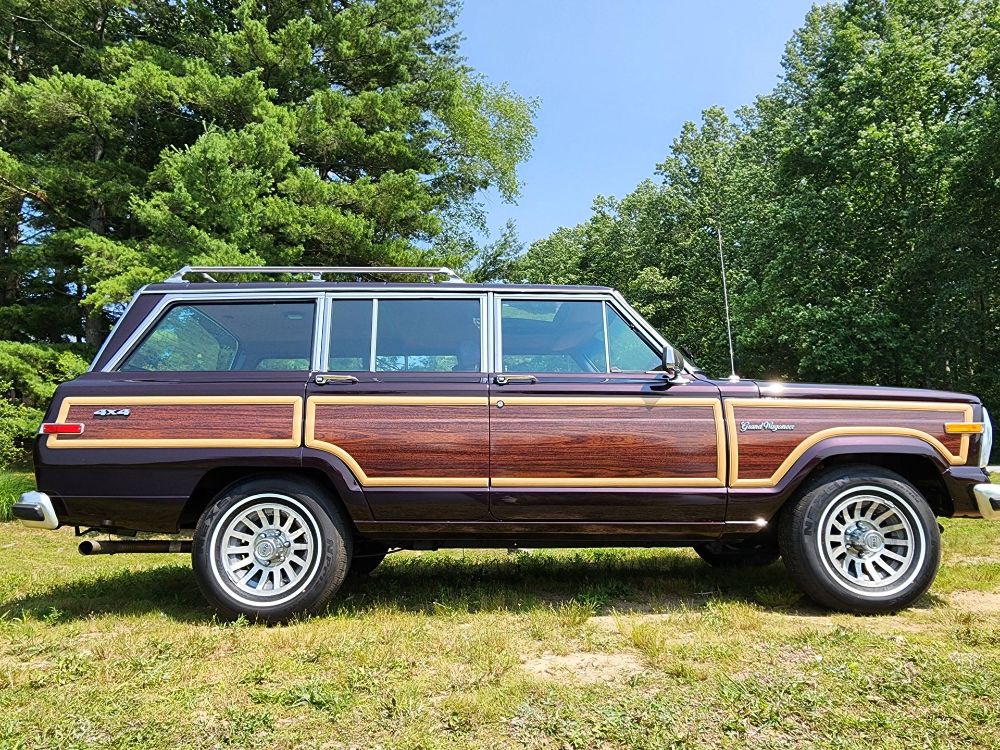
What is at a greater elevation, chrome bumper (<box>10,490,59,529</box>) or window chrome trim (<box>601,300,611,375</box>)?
window chrome trim (<box>601,300,611,375</box>)

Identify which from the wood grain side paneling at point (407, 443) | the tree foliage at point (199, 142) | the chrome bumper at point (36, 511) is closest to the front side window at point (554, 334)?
the wood grain side paneling at point (407, 443)

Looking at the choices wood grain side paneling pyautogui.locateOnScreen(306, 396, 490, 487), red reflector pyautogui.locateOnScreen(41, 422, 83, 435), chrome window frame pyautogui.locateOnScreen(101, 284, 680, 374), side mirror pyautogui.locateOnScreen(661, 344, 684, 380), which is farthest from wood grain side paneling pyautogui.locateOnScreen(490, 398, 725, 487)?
red reflector pyautogui.locateOnScreen(41, 422, 83, 435)

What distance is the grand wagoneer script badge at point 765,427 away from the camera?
13.1ft

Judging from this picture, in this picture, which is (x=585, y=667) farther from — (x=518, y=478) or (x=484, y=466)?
(x=484, y=466)

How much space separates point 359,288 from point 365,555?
174 cm

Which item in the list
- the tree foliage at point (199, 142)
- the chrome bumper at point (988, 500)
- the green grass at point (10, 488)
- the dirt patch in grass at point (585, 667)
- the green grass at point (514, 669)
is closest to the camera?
the green grass at point (514, 669)

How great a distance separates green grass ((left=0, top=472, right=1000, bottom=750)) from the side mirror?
1.39 metres

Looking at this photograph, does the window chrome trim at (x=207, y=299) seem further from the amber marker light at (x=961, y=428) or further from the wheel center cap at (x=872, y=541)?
the amber marker light at (x=961, y=428)

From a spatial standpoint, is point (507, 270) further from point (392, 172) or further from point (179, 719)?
point (179, 719)

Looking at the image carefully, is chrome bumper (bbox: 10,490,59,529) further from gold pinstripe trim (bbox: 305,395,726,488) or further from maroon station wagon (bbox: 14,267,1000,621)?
gold pinstripe trim (bbox: 305,395,726,488)

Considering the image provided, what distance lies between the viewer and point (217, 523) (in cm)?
388

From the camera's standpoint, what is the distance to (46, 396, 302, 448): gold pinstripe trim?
390cm

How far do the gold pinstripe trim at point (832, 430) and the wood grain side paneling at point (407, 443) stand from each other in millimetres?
1468

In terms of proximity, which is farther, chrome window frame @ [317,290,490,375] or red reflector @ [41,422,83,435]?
chrome window frame @ [317,290,490,375]
